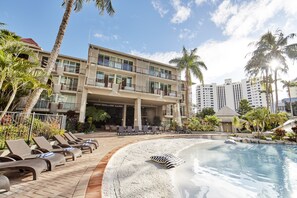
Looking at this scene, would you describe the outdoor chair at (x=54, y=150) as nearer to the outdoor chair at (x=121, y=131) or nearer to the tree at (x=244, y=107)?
the outdoor chair at (x=121, y=131)

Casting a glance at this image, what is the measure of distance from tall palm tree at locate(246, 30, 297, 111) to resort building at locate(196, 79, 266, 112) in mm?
86071

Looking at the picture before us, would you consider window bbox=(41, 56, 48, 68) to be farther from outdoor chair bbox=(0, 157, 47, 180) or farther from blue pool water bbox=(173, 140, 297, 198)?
blue pool water bbox=(173, 140, 297, 198)

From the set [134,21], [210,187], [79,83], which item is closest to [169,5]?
[134,21]

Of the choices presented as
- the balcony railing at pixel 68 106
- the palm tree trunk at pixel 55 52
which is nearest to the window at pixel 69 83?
the balcony railing at pixel 68 106

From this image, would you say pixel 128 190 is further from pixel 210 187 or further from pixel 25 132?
pixel 25 132

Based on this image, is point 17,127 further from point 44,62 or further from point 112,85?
point 44,62

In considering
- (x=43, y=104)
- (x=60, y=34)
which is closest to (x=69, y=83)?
(x=43, y=104)

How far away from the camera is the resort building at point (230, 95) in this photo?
330ft

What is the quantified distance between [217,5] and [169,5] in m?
3.41

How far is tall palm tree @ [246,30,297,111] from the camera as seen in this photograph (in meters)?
19.6

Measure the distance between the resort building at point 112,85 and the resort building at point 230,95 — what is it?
90.7 metres

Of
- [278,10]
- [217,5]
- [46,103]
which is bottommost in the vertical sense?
[46,103]

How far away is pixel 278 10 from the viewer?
8.25m

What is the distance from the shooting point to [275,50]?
20.3 metres
